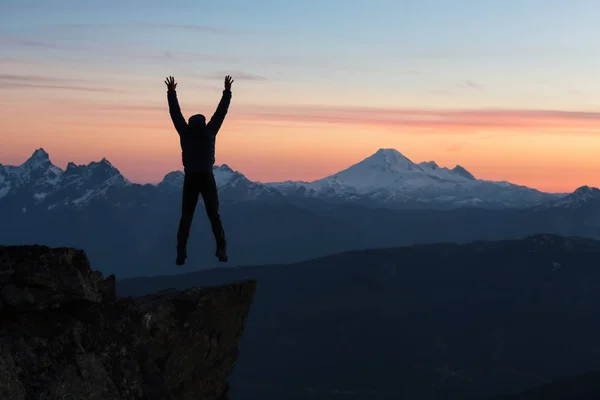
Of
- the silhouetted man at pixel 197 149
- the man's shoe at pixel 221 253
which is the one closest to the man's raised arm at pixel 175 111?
the silhouetted man at pixel 197 149

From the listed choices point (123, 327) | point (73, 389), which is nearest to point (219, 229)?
point (123, 327)

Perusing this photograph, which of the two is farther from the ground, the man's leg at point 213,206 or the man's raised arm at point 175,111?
the man's raised arm at point 175,111

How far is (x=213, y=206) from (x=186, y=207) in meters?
0.70

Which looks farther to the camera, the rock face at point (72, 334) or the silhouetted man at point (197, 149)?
the silhouetted man at point (197, 149)

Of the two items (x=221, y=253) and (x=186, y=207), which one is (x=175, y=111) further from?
(x=221, y=253)

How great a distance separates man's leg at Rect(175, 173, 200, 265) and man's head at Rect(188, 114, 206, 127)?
49.6 inches

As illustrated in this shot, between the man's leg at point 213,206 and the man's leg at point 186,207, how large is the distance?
22cm

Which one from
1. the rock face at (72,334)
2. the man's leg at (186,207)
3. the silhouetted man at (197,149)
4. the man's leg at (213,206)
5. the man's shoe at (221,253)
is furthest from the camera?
the man's shoe at (221,253)

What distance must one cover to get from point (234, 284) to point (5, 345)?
351 inches

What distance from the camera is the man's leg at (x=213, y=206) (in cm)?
1901

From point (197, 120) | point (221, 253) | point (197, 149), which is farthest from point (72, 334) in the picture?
point (221, 253)

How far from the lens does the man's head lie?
730 inches

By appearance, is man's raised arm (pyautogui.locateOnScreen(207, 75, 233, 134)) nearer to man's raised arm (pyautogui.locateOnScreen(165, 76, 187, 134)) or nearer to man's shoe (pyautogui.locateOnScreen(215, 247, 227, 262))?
man's raised arm (pyautogui.locateOnScreen(165, 76, 187, 134))

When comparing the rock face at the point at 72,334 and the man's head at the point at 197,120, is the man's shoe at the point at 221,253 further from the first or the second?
the man's head at the point at 197,120
